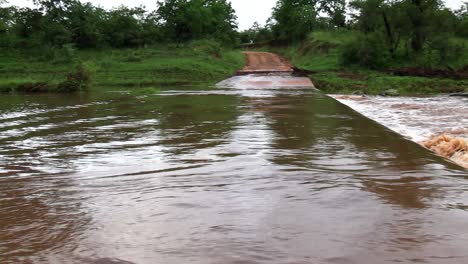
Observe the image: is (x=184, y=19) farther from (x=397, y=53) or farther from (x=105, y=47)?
(x=397, y=53)

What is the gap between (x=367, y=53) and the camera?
1250 inches

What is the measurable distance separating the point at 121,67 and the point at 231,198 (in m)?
30.1

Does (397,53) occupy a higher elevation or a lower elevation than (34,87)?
higher

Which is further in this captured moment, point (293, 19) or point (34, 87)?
point (293, 19)

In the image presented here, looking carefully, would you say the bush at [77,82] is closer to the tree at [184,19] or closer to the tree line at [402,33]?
the tree line at [402,33]

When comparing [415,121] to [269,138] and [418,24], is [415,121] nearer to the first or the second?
[269,138]

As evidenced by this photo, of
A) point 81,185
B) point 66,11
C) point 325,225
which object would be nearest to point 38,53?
point 66,11

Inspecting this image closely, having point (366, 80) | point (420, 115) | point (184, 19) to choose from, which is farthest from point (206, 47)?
point (420, 115)

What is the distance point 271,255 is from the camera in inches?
148

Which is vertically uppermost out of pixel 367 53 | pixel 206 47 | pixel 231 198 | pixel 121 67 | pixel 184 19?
pixel 184 19

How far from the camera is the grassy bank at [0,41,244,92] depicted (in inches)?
1150

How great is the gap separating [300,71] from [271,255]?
2840 centimetres

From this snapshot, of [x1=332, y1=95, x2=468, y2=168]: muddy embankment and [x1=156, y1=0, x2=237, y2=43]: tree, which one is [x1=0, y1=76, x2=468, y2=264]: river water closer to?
[x1=332, y1=95, x2=468, y2=168]: muddy embankment

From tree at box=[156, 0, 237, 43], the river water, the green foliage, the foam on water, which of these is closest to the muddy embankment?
the foam on water
